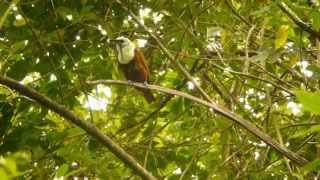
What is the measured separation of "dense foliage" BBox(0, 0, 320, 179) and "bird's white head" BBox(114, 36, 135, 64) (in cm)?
5

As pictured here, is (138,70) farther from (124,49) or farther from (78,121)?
(78,121)

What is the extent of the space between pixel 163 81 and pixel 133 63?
1.24ft

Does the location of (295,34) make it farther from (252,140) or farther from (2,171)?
(2,171)

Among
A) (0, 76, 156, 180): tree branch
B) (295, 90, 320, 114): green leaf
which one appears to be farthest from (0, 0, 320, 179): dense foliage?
(295, 90, 320, 114): green leaf

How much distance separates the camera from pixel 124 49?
371cm

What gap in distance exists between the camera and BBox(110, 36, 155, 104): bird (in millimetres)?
3637

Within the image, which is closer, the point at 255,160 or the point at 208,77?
the point at 255,160

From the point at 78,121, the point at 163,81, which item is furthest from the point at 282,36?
the point at 163,81

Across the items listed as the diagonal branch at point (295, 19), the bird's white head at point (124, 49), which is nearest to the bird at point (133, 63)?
the bird's white head at point (124, 49)

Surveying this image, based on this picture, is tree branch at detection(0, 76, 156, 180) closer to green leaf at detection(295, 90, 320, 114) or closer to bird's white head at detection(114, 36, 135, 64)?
green leaf at detection(295, 90, 320, 114)

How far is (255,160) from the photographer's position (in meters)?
3.12

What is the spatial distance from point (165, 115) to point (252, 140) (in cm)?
61

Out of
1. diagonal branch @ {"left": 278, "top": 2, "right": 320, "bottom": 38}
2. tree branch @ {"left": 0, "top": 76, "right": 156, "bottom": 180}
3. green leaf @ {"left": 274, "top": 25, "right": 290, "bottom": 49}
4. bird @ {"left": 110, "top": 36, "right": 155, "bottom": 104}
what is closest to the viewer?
tree branch @ {"left": 0, "top": 76, "right": 156, "bottom": 180}

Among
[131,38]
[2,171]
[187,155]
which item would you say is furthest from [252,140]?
[2,171]
